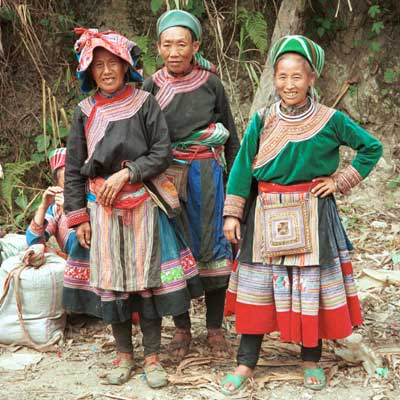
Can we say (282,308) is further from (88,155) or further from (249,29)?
(249,29)

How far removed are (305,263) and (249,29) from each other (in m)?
3.10

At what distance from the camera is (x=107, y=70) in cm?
325

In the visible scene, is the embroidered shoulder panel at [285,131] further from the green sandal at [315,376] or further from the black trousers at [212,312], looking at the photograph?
the green sandal at [315,376]

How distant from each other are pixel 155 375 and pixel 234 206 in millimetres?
980

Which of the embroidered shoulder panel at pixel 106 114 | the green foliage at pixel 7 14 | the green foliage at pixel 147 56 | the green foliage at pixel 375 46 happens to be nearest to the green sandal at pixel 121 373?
the embroidered shoulder panel at pixel 106 114

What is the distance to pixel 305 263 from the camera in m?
3.16

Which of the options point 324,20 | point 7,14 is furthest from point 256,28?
point 7,14

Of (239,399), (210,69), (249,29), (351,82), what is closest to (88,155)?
(210,69)

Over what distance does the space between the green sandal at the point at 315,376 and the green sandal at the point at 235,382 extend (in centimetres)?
31

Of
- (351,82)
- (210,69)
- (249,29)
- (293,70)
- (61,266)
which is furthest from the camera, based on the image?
(351,82)

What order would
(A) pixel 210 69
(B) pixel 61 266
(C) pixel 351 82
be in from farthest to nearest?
1. (C) pixel 351 82
2. (B) pixel 61 266
3. (A) pixel 210 69

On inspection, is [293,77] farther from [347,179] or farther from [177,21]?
[177,21]

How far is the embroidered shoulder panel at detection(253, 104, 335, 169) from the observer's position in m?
3.14

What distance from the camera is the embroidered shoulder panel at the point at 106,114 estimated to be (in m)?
3.29
